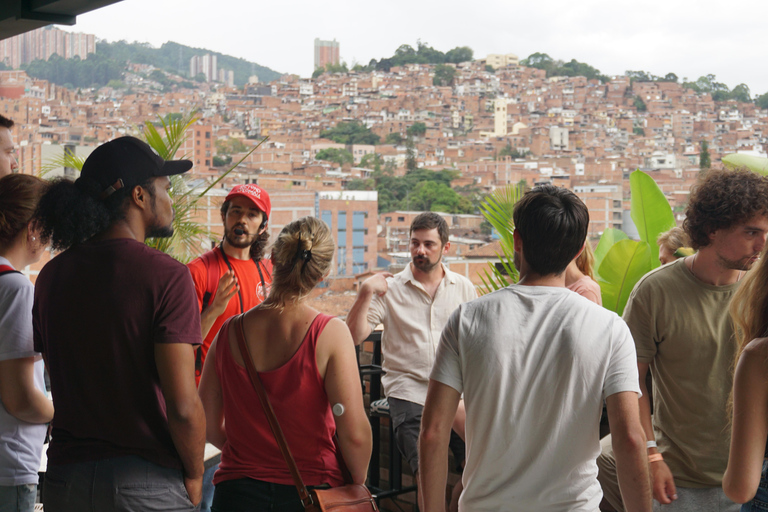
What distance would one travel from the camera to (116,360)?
1.33 m

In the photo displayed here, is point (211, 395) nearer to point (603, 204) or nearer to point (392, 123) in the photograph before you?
point (603, 204)

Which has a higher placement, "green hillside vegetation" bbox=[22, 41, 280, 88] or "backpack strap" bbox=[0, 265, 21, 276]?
"green hillside vegetation" bbox=[22, 41, 280, 88]

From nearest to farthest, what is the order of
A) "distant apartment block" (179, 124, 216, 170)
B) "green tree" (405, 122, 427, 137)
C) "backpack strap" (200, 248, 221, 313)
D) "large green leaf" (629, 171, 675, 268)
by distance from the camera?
1. "backpack strap" (200, 248, 221, 313)
2. "large green leaf" (629, 171, 675, 268)
3. "distant apartment block" (179, 124, 216, 170)
4. "green tree" (405, 122, 427, 137)

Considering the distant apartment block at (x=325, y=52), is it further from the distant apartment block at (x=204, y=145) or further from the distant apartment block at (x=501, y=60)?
the distant apartment block at (x=204, y=145)

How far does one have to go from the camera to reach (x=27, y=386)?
1.62 metres

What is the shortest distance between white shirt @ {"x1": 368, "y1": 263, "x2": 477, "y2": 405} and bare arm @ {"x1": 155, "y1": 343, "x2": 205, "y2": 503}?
1497 mm

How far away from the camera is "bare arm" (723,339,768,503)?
1.15m

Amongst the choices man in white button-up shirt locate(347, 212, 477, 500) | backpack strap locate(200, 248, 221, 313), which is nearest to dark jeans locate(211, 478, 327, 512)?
backpack strap locate(200, 248, 221, 313)

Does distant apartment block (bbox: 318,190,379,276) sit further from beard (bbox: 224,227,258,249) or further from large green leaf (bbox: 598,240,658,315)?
beard (bbox: 224,227,258,249)

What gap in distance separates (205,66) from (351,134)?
36.5ft

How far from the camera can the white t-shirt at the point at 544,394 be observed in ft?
4.17

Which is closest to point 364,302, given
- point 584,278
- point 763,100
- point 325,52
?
point 584,278

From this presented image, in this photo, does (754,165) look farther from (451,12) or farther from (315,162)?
(451,12)

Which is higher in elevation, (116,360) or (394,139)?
(394,139)
